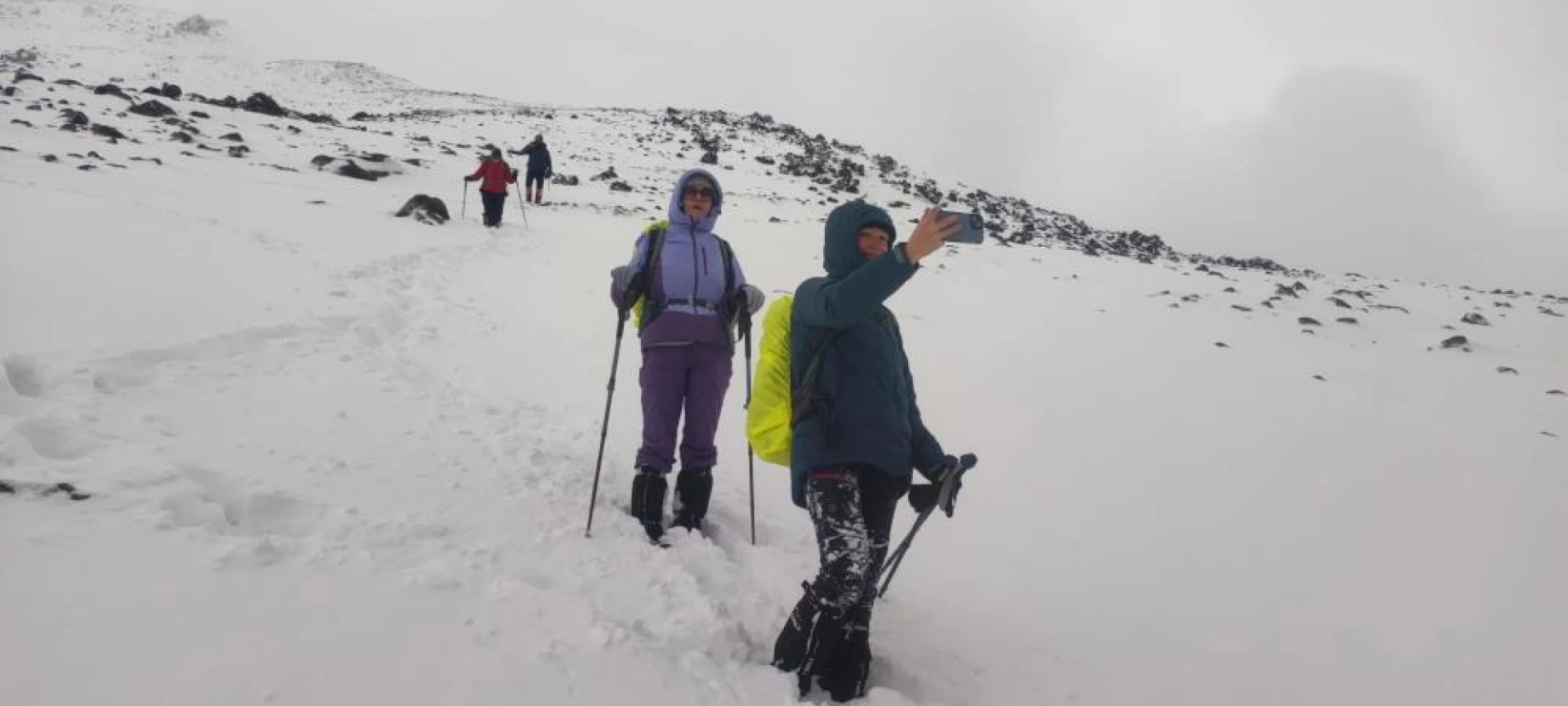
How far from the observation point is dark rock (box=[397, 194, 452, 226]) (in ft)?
51.2

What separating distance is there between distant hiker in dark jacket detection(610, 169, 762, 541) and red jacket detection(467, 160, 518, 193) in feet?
42.9

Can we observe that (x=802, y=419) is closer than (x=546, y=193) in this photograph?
Yes

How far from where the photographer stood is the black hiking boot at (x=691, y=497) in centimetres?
473

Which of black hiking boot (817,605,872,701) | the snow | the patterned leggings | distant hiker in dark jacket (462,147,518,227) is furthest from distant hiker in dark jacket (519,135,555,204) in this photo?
black hiking boot (817,605,872,701)

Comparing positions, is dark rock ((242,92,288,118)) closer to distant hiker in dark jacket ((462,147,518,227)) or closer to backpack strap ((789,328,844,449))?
distant hiker in dark jacket ((462,147,518,227))

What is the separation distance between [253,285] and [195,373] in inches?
111

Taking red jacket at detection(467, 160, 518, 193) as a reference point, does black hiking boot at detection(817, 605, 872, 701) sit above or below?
below

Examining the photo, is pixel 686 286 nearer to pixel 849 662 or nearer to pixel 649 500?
pixel 649 500

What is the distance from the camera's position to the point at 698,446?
4680mm

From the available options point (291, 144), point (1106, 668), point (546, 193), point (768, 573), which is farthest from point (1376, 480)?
point (291, 144)

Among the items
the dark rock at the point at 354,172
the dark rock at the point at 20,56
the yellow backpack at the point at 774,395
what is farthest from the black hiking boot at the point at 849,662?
the dark rock at the point at 20,56

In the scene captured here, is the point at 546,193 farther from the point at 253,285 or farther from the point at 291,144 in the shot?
the point at 253,285

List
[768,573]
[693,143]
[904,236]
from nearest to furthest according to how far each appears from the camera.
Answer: [768,573]
[904,236]
[693,143]

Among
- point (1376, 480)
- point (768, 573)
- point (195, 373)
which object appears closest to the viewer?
point (768, 573)
